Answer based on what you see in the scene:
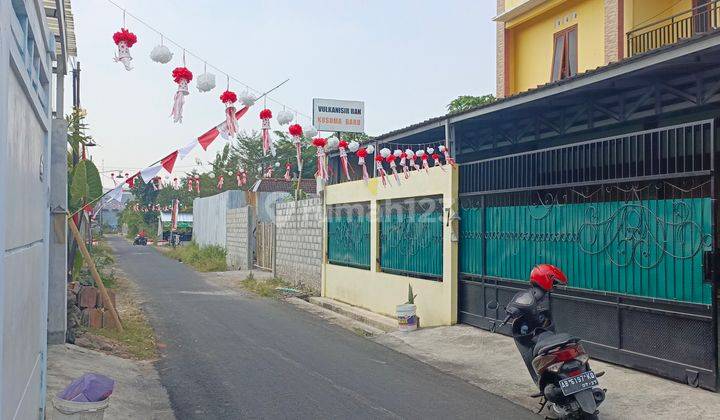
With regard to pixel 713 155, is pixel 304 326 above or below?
below

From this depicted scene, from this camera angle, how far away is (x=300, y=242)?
70.2ft

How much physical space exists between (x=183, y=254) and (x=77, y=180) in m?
26.5

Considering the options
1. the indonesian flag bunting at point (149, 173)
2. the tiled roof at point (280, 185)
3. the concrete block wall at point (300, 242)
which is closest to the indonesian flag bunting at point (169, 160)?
the indonesian flag bunting at point (149, 173)

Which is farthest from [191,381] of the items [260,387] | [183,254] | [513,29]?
[183,254]

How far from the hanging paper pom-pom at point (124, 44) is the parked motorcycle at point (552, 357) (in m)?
5.84

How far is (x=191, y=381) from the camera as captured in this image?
28.7 ft

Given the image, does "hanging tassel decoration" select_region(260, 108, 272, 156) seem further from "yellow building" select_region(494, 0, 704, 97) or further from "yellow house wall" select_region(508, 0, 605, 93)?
"yellow house wall" select_region(508, 0, 605, 93)

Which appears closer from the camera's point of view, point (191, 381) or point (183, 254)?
point (191, 381)

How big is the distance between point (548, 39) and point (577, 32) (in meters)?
1.17

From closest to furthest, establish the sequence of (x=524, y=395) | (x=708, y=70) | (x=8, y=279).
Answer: (x=8, y=279) < (x=524, y=395) < (x=708, y=70)

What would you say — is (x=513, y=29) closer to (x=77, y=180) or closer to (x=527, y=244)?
(x=527, y=244)

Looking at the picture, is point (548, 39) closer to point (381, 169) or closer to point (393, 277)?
point (381, 169)

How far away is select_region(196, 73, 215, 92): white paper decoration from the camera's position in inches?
382

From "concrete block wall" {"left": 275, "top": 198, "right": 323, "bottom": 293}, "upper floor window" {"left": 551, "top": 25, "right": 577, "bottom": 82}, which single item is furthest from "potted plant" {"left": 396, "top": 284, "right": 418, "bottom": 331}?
"upper floor window" {"left": 551, "top": 25, "right": 577, "bottom": 82}
